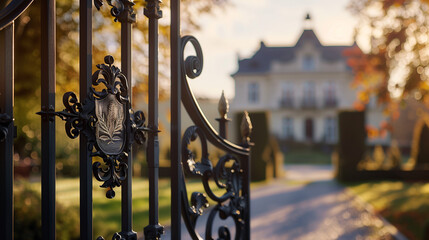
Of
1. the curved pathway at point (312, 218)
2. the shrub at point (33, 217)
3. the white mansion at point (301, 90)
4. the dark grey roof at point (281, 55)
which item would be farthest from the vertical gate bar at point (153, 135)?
the dark grey roof at point (281, 55)

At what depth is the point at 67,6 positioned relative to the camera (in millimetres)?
6016

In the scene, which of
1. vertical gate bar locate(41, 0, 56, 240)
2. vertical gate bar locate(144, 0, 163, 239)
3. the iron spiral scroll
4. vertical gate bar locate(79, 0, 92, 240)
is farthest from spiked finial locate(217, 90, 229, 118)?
vertical gate bar locate(41, 0, 56, 240)

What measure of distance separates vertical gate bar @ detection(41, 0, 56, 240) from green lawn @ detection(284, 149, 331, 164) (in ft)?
100

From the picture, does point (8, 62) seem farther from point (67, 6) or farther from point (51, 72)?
point (67, 6)

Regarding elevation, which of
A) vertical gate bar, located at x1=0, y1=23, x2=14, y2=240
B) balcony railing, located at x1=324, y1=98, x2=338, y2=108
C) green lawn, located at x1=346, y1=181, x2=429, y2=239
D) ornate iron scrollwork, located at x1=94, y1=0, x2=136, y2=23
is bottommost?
green lawn, located at x1=346, y1=181, x2=429, y2=239

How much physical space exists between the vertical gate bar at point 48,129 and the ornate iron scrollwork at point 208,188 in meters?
0.75

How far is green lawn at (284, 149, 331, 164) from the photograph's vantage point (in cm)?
3180

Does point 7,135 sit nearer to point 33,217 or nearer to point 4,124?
point 4,124

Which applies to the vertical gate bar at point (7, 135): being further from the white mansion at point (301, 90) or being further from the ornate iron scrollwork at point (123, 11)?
the white mansion at point (301, 90)

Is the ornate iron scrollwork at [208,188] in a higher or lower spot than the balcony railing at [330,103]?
lower

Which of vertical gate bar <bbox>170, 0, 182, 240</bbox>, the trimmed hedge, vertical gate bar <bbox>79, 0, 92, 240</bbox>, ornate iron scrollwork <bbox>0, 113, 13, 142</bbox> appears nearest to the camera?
ornate iron scrollwork <bbox>0, 113, 13, 142</bbox>

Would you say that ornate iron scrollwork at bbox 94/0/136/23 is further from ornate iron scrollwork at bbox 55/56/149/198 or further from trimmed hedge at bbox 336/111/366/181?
trimmed hedge at bbox 336/111/366/181

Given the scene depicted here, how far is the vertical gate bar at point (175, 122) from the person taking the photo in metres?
2.04

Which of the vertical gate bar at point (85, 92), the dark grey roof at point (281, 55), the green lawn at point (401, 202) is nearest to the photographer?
the vertical gate bar at point (85, 92)
